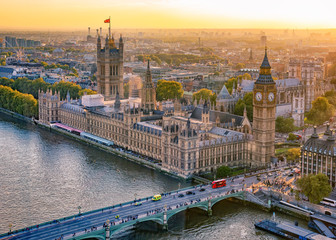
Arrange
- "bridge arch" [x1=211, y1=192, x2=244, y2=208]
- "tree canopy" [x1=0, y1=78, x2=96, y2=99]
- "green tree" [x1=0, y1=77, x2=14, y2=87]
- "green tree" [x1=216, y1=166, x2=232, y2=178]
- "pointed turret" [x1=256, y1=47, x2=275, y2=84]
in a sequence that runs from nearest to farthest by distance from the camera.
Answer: "bridge arch" [x1=211, y1=192, x2=244, y2=208] → "green tree" [x1=216, y1=166, x2=232, y2=178] → "pointed turret" [x1=256, y1=47, x2=275, y2=84] → "tree canopy" [x1=0, y1=78, x2=96, y2=99] → "green tree" [x1=0, y1=77, x2=14, y2=87]

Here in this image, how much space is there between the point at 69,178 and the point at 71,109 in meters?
38.9

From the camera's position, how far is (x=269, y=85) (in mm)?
83938

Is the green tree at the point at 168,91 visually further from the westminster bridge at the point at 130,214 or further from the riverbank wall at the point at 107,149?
the westminster bridge at the point at 130,214

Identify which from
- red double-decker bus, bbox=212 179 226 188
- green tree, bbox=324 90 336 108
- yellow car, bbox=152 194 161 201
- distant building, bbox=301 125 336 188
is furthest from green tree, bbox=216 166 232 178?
green tree, bbox=324 90 336 108

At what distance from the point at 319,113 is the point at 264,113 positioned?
4121cm

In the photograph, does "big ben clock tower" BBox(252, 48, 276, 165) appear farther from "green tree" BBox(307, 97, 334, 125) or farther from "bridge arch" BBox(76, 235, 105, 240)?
"green tree" BBox(307, 97, 334, 125)

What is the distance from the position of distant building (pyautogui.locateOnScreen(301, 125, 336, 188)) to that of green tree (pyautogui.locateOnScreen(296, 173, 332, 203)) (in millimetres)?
3149

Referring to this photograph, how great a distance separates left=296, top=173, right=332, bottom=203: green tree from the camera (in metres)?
67.7

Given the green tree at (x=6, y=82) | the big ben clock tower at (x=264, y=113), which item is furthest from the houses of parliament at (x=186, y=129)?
the green tree at (x=6, y=82)

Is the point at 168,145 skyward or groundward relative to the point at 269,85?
groundward

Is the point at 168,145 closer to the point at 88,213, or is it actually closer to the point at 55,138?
the point at 88,213

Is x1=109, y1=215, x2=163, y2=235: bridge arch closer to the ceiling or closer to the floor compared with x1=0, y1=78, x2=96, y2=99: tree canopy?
closer to the floor

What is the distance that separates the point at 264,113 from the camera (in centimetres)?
8419

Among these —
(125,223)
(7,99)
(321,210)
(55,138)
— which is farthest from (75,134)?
(321,210)
